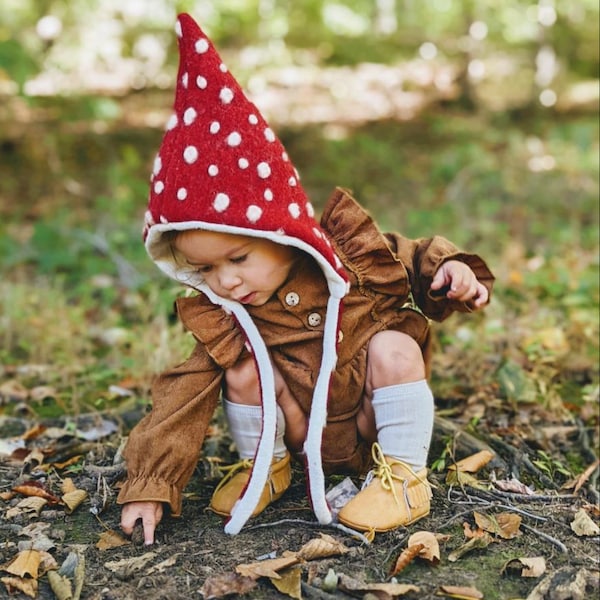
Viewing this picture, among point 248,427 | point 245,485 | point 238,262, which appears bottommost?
point 245,485

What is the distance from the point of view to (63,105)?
23.0 feet

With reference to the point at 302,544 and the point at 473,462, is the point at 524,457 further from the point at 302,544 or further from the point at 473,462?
the point at 302,544

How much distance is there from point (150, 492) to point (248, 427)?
358 millimetres

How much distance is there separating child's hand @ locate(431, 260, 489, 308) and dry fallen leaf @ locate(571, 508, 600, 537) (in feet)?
2.19

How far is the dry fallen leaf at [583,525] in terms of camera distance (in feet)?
7.50

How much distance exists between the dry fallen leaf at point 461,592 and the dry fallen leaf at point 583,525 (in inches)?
17.4

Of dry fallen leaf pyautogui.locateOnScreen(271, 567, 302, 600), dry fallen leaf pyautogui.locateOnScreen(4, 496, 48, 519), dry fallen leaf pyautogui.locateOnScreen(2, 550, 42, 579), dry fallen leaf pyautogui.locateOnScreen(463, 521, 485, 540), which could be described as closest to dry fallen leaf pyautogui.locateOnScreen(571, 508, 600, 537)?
dry fallen leaf pyautogui.locateOnScreen(463, 521, 485, 540)

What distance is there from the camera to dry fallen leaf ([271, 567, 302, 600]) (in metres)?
2.03

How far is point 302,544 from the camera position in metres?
2.27

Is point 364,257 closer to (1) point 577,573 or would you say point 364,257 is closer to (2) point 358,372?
(2) point 358,372

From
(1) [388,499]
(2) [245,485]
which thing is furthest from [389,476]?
(2) [245,485]

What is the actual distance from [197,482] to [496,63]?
1152 cm

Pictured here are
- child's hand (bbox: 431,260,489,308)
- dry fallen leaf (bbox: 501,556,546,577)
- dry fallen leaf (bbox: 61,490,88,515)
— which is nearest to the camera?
dry fallen leaf (bbox: 501,556,546,577)

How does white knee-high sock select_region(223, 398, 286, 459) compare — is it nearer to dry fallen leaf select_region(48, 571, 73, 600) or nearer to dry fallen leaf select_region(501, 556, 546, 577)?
dry fallen leaf select_region(48, 571, 73, 600)
